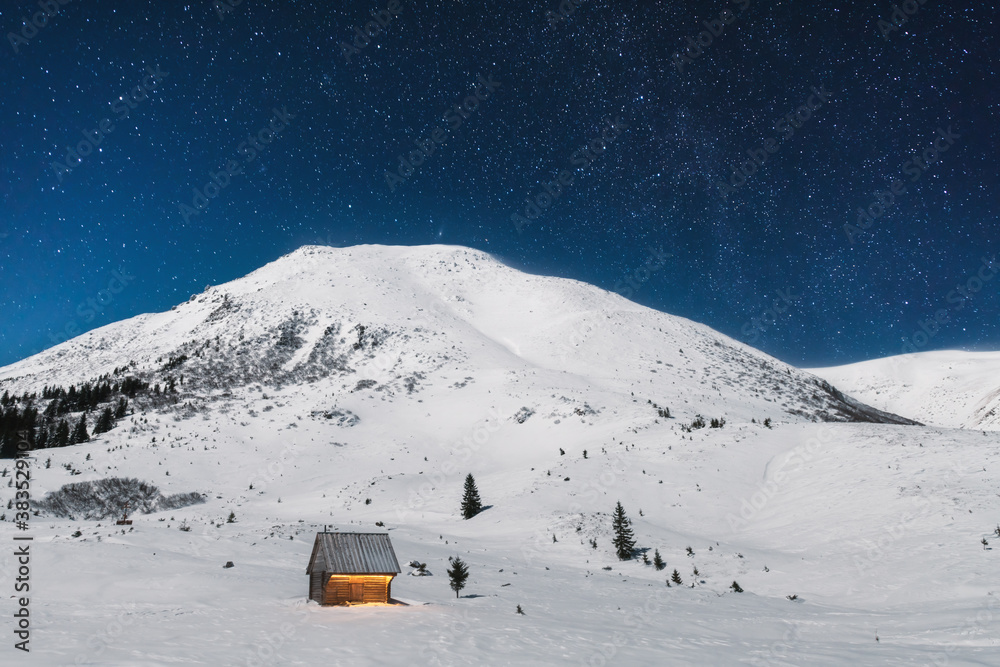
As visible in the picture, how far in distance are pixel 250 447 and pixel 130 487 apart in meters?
13.5

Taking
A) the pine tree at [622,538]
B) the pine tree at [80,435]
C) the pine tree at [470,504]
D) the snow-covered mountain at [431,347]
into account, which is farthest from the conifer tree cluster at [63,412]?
the pine tree at [622,538]

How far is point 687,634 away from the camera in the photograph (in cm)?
1523

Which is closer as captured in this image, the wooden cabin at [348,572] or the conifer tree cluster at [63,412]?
the wooden cabin at [348,572]

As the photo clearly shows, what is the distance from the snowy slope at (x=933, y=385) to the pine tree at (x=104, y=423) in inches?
5142

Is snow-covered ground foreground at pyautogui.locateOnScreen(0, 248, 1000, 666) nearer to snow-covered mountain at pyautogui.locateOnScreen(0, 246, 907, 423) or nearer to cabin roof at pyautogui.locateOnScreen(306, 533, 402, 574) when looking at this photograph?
snow-covered mountain at pyautogui.locateOnScreen(0, 246, 907, 423)

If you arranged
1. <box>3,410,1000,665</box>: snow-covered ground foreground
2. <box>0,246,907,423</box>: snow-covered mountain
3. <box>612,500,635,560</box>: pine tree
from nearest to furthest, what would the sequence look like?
<box>3,410,1000,665</box>: snow-covered ground foreground → <box>612,500,635,560</box>: pine tree → <box>0,246,907,423</box>: snow-covered mountain

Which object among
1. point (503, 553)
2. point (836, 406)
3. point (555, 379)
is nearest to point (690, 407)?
point (555, 379)

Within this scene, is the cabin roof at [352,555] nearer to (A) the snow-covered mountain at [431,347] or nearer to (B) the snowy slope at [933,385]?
(A) the snow-covered mountain at [431,347]

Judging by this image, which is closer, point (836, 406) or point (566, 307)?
point (836, 406)

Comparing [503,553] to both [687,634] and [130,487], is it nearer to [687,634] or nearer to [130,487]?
[687,634]

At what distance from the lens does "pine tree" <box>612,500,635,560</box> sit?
26.9m

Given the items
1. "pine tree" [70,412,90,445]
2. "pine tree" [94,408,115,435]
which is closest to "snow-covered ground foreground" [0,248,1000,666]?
"pine tree" [94,408,115,435]

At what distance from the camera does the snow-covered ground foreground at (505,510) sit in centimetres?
1430

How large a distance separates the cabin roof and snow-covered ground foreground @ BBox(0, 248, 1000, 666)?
1294mm
